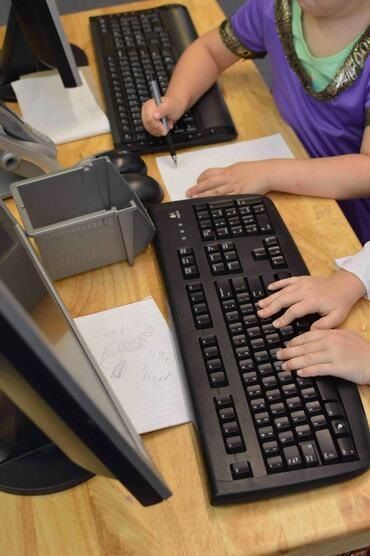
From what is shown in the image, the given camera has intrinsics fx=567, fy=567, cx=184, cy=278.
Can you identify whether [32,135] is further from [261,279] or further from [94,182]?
[261,279]

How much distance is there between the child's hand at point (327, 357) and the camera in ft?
2.14

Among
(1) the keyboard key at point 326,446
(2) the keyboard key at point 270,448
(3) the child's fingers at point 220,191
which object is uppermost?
(3) the child's fingers at point 220,191

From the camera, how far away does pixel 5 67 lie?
3.60 feet

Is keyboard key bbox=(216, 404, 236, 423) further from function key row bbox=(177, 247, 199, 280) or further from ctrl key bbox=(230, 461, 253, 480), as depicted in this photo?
function key row bbox=(177, 247, 199, 280)

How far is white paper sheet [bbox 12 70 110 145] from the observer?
996mm

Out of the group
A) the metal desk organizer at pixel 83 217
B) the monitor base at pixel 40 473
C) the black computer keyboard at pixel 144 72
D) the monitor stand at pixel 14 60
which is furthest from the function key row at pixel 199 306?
the monitor stand at pixel 14 60

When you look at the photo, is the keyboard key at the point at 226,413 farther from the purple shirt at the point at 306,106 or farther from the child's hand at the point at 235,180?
the purple shirt at the point at 306,106

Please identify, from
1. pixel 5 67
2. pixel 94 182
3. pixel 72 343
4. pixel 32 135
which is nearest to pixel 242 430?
pixel 72 343

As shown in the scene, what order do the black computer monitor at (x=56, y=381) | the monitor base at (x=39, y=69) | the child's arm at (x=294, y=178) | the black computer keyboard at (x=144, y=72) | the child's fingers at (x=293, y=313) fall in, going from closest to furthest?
the black computer monitor at (x=56, y=381) → the child's fingers at (x=293, y=313) → the child's arm at (x=294, y=178) → the black computer keyboard at (x=144, y=72) → the monitor base at (x=39, y=69)

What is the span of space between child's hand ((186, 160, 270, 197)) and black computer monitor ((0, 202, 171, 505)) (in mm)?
372

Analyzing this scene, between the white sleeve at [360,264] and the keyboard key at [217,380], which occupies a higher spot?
the keyboard key at [217,380]

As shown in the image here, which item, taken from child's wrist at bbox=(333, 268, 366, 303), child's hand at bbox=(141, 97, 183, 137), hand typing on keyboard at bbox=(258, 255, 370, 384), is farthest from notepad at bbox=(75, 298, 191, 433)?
child's hand at bbox=(141, 97, 183, 137)

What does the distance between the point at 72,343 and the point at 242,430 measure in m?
0.24

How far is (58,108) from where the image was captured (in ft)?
3.41
